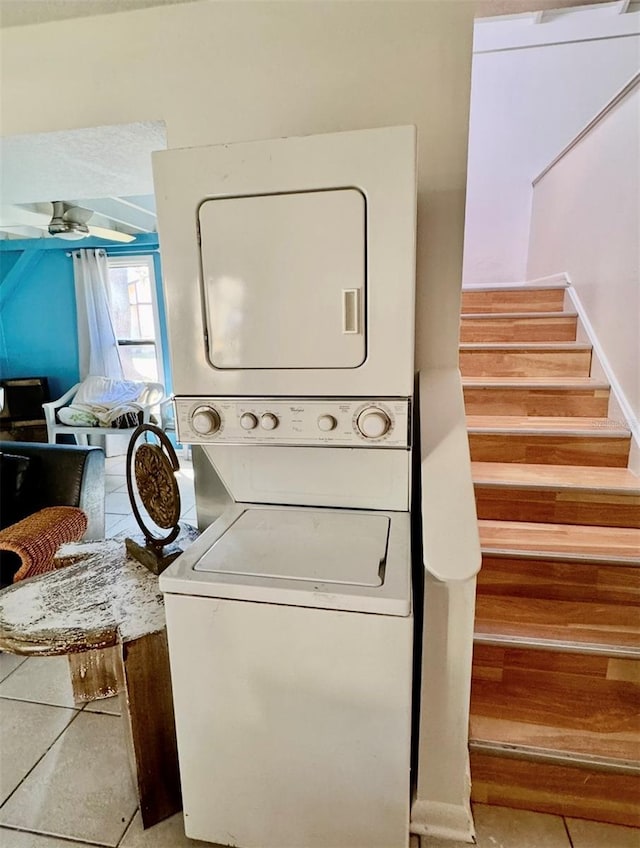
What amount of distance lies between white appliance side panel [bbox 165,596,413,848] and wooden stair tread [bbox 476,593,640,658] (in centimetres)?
63

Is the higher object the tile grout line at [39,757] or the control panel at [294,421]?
the control panel at [294,421]

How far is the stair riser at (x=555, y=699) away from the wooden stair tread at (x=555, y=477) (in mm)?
620

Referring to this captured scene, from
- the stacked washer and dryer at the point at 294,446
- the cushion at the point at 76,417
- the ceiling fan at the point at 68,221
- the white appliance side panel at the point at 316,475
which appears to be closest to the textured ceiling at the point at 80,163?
the stacked washer and dryer at the point at 294,446

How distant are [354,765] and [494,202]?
402cm

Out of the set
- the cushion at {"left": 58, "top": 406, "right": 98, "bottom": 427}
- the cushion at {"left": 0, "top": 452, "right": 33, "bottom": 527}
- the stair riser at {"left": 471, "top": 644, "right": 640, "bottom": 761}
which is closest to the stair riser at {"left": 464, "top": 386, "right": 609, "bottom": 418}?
the stair riser at {"left": 471, "top": 644, "right": 640, "bottom": 761}

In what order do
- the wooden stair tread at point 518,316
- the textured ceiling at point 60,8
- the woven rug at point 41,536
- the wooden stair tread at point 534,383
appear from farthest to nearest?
the wooden stair tread at point 518,316 → the wooden stair tread at point 534,383 → the woven rug at point 41,536 → the textured ceiling at point 60,8

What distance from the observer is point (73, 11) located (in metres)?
1.49

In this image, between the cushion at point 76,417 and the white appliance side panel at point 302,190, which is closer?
the white appliance side panel at point 302,190

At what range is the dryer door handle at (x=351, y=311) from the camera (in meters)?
1.10

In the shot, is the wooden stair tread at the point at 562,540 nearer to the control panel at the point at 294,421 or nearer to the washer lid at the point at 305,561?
the washer lid at the point at 305,561

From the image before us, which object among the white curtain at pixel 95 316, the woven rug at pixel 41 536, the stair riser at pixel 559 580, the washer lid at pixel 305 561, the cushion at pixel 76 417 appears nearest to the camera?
the washer lid at pixel 305 561

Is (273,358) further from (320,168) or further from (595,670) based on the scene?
(595,670)

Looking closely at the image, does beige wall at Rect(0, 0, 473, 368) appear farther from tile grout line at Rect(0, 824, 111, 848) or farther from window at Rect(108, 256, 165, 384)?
window at Rect(108, 256, 165, 384)

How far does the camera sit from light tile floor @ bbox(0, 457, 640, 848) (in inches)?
52.0
